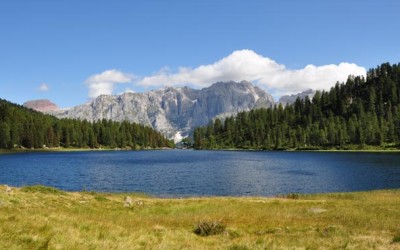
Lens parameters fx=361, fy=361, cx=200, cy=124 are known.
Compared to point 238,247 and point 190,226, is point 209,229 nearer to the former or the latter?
point 190,226

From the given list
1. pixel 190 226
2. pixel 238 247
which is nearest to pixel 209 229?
pixel 190 226

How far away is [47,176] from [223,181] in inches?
1866

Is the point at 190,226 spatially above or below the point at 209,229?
below

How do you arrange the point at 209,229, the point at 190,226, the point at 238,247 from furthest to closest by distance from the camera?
the point at 190,226
the point at 209,229
the point at 238,247

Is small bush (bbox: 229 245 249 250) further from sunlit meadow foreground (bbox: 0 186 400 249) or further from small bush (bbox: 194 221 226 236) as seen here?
small bush (bbox: 194 221 226 236)

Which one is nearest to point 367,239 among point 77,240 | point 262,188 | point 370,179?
point 77,240

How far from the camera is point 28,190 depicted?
146ft

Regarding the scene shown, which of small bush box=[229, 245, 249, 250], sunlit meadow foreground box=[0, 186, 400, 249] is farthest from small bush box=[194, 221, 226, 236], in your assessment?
small bush box=[229, 245, 249, 250]

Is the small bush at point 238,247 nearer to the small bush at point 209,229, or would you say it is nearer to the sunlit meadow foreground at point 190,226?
the sunlit meadow foreground at point 190,226

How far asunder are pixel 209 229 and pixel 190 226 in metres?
4.08

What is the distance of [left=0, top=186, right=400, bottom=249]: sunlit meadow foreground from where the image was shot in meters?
17.2

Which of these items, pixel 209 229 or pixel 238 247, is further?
pixel 209 229

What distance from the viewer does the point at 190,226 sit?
28984mm

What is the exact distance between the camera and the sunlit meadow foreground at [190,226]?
17.2 m
